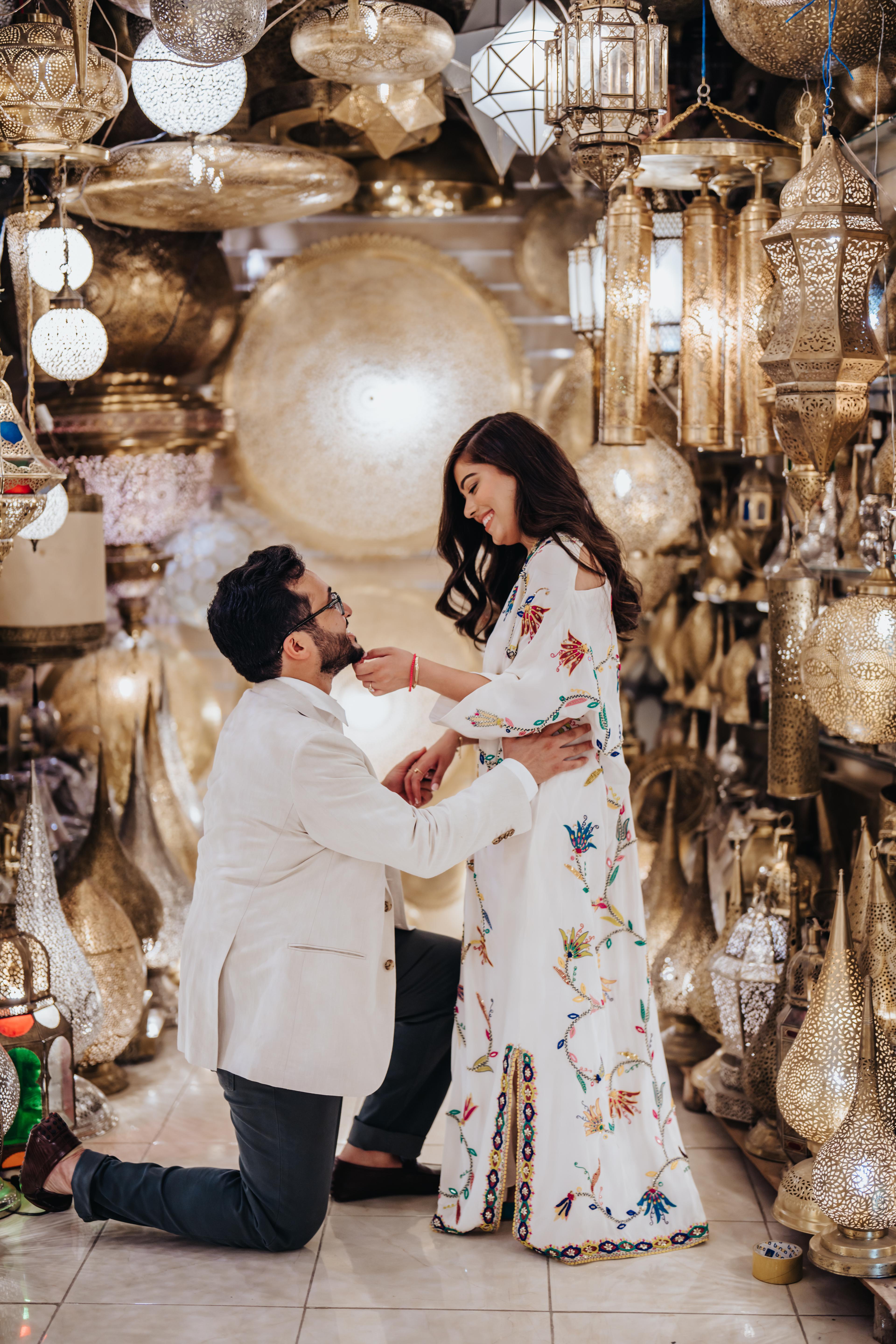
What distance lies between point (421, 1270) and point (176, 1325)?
40 centimetres

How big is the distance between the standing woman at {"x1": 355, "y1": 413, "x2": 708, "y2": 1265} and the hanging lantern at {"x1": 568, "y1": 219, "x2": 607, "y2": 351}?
737mm

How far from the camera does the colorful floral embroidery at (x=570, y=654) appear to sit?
2.28 m

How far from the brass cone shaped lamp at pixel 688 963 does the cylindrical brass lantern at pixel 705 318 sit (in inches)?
37.4

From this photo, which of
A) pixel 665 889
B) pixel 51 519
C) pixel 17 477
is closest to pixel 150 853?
pixel 51 519

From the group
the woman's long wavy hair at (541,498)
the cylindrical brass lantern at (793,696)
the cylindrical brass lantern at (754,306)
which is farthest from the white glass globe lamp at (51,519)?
the cylindrical brass lantern at (793,696)

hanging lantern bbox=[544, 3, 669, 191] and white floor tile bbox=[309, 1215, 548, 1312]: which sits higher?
hanging lantern bbox=[544, 3, 669, 191]

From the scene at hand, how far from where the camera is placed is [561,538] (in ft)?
7.64

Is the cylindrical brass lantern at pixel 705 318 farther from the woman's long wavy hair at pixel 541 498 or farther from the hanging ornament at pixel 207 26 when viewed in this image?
the hanging ornament at pixel 207 26

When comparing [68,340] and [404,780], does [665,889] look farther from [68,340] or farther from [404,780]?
[68,340]

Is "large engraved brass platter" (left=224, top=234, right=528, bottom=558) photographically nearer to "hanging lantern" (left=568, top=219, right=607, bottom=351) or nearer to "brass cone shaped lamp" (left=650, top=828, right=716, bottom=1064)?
"hanging lantern" (left=568, top=219, right=607, bottom=351)

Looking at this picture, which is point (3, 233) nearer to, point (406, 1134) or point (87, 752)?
point (87, 752)

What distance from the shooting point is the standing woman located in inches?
89.4

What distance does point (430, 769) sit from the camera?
2.57m

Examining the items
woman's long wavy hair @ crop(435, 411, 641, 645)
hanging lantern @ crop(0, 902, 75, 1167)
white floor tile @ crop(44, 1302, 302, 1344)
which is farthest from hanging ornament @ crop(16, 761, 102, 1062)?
woman's long wavy hair @ crop(435, 411, 641, 645)
